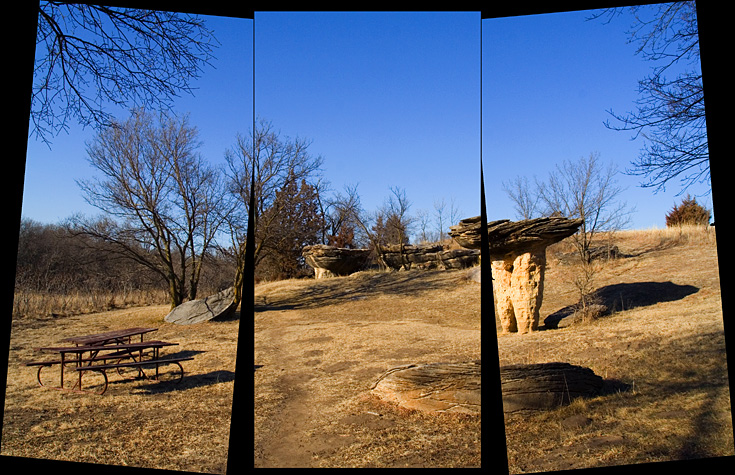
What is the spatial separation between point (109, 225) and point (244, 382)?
11746 mm

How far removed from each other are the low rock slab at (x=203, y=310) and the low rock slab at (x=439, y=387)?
8082mm

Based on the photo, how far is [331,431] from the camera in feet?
13.7

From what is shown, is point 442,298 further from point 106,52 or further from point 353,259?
point 106,52

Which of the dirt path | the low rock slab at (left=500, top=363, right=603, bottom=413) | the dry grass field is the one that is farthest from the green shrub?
the low rock slab at (left=500, top=363, right=603, bottom=413)

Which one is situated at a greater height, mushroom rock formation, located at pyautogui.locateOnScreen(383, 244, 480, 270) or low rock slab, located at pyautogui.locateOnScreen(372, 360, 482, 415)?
mushroom rock formation, located at pyautogui.locateOnScreen(383, 244, 480, 270)

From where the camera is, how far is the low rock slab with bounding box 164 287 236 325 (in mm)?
11299

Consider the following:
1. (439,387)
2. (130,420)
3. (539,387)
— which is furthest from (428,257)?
(130,420)

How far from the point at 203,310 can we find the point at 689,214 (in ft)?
62.6

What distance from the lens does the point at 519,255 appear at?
8.38 m

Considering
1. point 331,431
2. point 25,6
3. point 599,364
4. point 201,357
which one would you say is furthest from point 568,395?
point 201,357

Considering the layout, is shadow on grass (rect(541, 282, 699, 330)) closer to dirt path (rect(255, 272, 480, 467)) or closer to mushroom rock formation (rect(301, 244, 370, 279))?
dirt path (rect(255, 272, 480, 467))

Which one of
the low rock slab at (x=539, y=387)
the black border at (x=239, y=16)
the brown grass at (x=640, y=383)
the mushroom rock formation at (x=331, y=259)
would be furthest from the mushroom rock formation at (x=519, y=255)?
the mushroom rock formation at (x=331, y=259)

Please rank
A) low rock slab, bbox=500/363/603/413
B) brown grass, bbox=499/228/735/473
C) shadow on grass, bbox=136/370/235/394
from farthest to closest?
shadow on grass, bbox=136/370/235/394 → low rock slab, bbox=500/363/603/413 → brown grass, bbox=499/228/735/473

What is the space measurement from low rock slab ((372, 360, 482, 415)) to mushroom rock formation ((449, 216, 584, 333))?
388 cm
